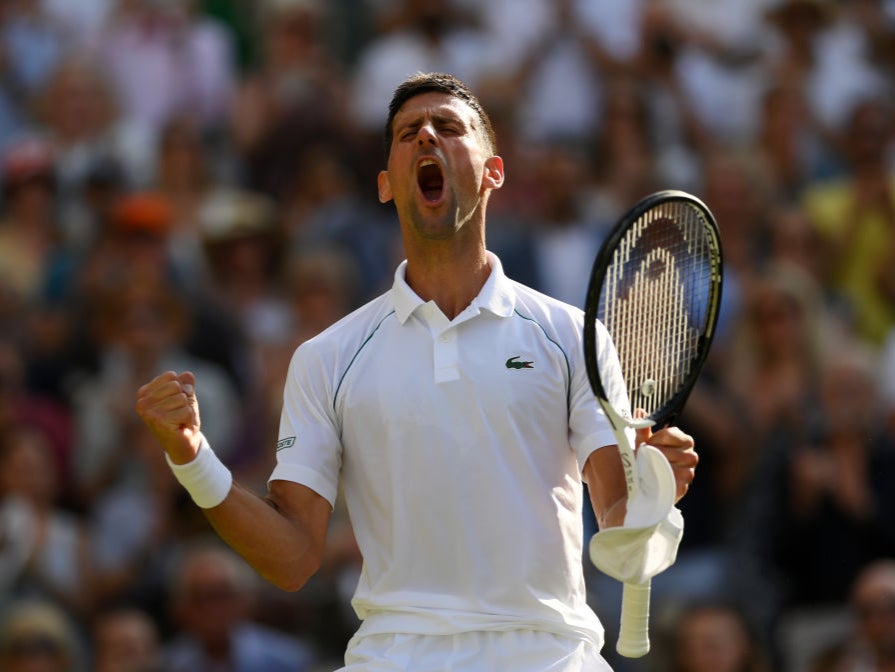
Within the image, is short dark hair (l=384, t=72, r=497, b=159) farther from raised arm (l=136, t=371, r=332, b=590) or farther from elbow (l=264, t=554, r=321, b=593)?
elbow (l=264, t=554, r=321, b=593)

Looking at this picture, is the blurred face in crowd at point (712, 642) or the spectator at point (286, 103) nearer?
the blurred face in crowd at point (712, 642)

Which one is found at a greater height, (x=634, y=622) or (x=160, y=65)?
(x=160, y=65)

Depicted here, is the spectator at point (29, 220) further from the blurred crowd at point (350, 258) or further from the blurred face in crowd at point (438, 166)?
the blurred face in crowd at point (438, 166)

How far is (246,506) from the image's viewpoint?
4.68m

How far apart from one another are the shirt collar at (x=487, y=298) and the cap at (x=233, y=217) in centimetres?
501

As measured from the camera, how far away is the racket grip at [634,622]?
178 inches

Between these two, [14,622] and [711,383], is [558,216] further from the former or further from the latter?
[14,622]

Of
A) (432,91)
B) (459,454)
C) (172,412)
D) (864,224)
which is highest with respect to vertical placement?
(432,91)

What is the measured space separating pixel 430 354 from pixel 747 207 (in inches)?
199

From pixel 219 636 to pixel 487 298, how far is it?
11.8 feet

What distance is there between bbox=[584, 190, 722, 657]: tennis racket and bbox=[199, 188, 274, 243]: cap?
17.1 feet

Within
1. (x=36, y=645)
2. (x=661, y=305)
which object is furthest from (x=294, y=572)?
(x=36, y=645)

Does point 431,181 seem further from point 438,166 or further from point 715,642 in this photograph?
point 715,642

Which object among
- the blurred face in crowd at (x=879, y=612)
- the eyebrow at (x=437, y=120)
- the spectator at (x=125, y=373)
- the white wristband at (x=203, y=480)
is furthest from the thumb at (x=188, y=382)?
the spectator at (x=125, y=373)
